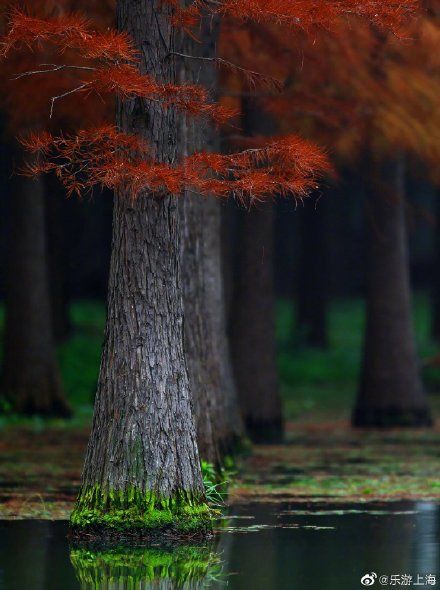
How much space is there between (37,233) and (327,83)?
19.0ft

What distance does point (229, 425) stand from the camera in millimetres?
16719

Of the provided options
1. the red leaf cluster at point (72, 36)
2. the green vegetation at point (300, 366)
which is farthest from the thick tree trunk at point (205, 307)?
the green vegetation at point (300, 366)

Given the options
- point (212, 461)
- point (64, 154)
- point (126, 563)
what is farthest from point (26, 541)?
point (212, 461)

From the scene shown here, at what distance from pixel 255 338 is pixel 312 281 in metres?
13.2

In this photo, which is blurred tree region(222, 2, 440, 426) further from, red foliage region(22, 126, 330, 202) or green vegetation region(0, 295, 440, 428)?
red foliage region(22, 126, 330, 202)

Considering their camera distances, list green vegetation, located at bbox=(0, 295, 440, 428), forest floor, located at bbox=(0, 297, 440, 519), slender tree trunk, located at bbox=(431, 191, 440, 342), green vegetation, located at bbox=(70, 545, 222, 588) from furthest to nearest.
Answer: slender tree trunk, located at bbox=(431, 191, 440, 342) → green vegetation, located at bbox=(0, 295, 440, 428) → forest floor, located at bbox=(0, 297, 440, 519) → green vegetation, located at bbox=(70, 545, 222, 588)

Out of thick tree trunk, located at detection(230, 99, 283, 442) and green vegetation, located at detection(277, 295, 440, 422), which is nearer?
thick tree trunk, located at detection(230, 99, 283, 442)

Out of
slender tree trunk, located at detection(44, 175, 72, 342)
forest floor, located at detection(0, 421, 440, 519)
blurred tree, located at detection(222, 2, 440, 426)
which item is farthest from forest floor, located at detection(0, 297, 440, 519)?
blurred tree, located at detection(222, 2, 440, 426)

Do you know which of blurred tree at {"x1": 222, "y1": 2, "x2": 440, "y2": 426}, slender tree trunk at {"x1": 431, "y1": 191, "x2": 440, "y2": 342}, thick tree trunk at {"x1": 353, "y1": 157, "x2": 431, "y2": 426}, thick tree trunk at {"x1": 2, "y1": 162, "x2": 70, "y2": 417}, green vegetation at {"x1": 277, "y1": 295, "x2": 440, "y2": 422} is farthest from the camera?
slender tree trunk at {"x1": 431, "y1": 191, "x2": 440, "y2": 342}

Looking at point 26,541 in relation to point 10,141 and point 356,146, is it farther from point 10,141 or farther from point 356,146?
point 10,141

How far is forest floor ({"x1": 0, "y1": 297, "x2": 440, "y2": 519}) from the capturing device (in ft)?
46.9

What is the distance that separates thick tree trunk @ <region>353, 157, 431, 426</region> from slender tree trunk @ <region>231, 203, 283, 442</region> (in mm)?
2217

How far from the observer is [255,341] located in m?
21.0

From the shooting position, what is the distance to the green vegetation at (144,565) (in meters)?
9.46
